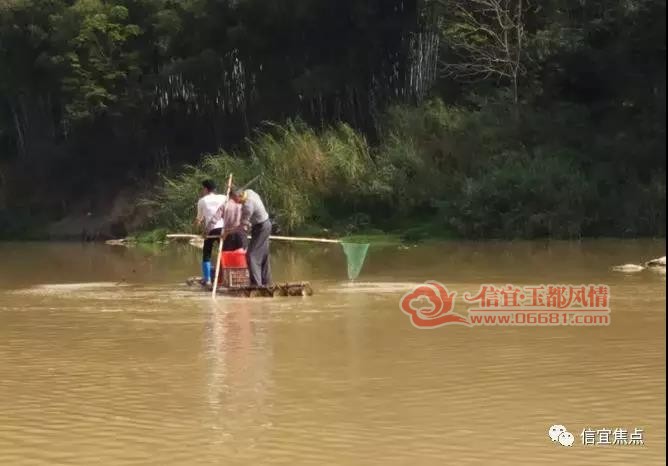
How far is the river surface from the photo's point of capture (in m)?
5.73

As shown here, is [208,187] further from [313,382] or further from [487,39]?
[487,39]

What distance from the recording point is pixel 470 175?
26.7 m

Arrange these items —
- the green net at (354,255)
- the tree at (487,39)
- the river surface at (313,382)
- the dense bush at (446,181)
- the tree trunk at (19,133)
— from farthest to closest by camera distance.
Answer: the tree trunk at (19,133) → the tree at (487,39) → the dense bush at (446,181) → the green net at (354,255) → the river surface at (313,382)

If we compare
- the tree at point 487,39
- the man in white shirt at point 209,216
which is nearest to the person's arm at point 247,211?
the man in white shirt at point 209,216

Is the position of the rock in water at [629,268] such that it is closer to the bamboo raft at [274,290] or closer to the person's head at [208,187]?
the bamboo raft at [274,290]

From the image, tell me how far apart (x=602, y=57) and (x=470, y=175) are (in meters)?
4.15

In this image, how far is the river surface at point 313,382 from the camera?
18.8 feet

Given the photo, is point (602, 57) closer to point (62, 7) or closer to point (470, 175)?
point (470, 175)

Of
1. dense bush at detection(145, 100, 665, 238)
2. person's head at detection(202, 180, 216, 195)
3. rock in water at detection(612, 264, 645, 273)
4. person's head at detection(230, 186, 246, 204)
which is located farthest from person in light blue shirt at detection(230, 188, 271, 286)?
dense bush at detection(145, 100, 665, 238)

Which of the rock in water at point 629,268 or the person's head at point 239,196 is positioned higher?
the person's head at point 239,196

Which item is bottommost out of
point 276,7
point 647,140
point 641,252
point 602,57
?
point 641,252

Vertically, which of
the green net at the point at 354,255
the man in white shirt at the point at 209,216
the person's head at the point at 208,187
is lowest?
the green net at the point at 354,255

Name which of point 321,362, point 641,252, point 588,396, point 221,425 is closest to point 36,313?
point 321,362

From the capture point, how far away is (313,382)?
292 inches
